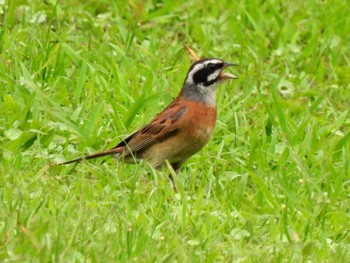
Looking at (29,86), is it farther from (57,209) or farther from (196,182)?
(57,209)

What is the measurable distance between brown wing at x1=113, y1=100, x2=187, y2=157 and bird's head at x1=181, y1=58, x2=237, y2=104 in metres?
0.16

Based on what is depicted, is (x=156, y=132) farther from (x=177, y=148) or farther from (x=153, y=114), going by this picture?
(x=153, y=114)

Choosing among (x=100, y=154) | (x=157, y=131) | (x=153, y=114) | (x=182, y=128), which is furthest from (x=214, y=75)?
(x=100, y=154)

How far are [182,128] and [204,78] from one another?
469 mm

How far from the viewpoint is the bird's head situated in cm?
997

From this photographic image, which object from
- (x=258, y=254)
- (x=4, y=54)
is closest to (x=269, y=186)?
(x=258, y=254)

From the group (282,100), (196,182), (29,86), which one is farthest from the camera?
(282,100)

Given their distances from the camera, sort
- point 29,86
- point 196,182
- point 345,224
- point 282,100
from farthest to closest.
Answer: point 282,100
point 29,86
point 196,182
point 345,224

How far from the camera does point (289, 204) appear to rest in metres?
9.13

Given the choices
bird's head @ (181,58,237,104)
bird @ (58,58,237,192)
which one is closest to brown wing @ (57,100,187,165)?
bird @ (58,58,237,192)

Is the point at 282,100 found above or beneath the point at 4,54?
beneath

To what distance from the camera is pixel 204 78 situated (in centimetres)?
1002

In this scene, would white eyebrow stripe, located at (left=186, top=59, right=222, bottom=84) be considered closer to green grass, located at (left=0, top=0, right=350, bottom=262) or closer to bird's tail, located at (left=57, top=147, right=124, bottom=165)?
green grass, located at (left=0, top=0, right=350, bottom=262)

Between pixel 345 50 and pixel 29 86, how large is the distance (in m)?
3.65
